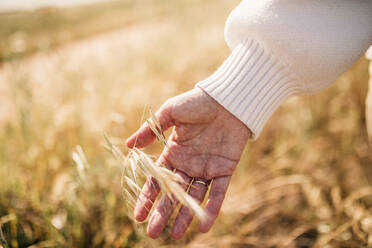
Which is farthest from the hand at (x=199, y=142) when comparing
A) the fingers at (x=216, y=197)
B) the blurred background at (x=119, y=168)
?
the blurred background at (x=119, y=168)

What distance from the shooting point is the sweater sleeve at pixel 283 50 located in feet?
3.23

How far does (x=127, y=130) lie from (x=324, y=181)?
133cm

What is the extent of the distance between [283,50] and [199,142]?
479 millimetres

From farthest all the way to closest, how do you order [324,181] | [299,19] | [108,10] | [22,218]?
[108,10] < [324,181] < [22,218] < [299,19]

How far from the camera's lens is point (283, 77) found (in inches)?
42.3

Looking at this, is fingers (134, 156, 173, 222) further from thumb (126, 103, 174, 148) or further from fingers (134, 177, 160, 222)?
thumb (126, 103, 174, 148)

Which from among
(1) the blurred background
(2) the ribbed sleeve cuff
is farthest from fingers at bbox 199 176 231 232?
(1) the blurred background

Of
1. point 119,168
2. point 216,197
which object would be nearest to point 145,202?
point 216,197

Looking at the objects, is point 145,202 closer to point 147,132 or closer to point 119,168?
point 147,132

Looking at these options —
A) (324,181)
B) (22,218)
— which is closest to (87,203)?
(22,218)

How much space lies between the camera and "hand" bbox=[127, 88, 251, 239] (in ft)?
2.95

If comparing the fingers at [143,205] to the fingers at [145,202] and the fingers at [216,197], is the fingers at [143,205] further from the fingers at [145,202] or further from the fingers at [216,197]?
the fingers at [216,197]

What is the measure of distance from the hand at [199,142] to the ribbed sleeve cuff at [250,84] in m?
0.04

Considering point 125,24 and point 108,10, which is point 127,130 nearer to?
point 125,24
